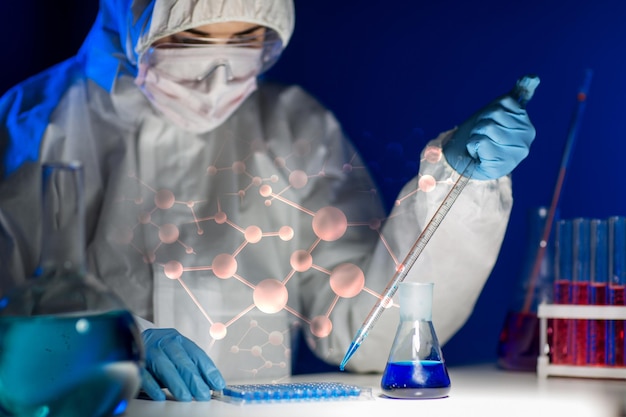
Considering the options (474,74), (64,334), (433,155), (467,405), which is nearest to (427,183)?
(433,155)

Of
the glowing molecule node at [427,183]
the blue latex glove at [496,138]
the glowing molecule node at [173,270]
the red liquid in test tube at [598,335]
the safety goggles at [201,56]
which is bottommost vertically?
the red liquid in test tube at [598,335]

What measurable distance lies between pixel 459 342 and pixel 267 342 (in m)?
0.68

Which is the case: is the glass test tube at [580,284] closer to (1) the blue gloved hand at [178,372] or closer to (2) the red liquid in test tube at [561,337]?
(2) the red liquid in test tube at [561,337]

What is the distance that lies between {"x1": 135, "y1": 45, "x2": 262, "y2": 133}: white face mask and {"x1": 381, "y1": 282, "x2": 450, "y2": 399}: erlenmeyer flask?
2.66 ft

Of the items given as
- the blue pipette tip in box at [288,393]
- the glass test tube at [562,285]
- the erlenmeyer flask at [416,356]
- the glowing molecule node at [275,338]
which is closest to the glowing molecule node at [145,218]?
the glowing molecule node at [275,338]

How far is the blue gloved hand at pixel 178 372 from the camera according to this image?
1.40m

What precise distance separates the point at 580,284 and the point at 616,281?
0.07 meters

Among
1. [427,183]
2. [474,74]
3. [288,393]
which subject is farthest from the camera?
[474,74]

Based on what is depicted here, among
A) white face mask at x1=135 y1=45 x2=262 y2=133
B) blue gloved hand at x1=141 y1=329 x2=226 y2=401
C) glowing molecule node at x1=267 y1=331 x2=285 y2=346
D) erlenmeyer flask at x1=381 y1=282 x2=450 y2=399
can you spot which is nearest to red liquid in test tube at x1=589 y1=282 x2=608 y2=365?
erlenmeyer flask at x1=381 y1=282 x2=450 y2=399

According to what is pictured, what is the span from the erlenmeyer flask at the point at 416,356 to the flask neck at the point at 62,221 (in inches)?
21.0

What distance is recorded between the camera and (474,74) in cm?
240

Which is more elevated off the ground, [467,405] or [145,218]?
[145,218]

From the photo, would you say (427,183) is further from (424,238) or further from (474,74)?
(474,74)

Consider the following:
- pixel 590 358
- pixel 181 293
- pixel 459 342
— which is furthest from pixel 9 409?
pixel 459 342
